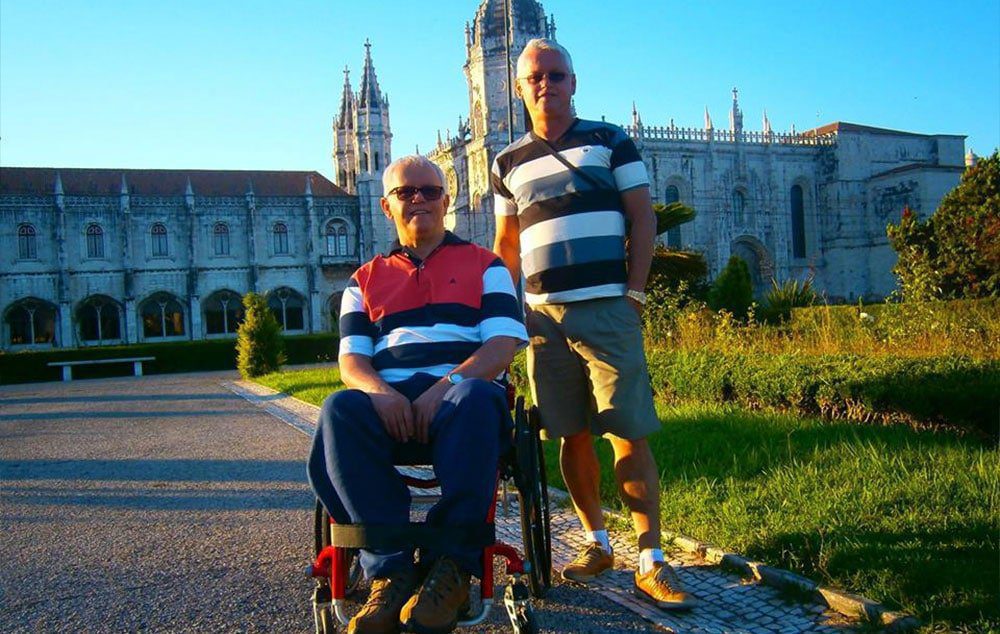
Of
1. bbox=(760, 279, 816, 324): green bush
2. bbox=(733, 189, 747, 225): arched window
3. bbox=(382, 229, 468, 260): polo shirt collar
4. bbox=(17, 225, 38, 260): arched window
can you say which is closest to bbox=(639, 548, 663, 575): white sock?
bbox=(382, 229, 468, 260): polo shirt collar

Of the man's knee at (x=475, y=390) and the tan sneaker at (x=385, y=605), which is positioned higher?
the man's knee at (x=475, y=390)

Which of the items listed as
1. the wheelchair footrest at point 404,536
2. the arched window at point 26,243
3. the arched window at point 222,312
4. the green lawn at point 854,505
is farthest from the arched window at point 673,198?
the wheelchair footrest at point 404,536

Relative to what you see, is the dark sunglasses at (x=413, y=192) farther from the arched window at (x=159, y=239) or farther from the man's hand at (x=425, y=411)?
the arched window at (x=159, y=239)

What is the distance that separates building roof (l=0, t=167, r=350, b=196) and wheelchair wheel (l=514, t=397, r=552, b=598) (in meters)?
39.9

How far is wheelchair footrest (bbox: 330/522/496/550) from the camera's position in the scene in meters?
2.51

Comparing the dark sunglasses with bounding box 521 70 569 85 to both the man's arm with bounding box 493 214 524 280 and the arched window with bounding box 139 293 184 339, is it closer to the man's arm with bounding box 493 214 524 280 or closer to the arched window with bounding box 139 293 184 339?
the man's arm with bounding box 493 214 524 280

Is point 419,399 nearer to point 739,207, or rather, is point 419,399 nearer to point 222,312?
point 222,312

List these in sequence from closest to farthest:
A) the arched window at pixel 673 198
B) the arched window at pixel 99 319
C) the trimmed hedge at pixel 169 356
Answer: the trimmed hedge at pixel 169 356, the arched window at pixel 99 319, the arched window at pixel 673 198

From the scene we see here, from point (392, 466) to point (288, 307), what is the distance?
39.7m

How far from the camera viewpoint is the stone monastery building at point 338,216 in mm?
37781

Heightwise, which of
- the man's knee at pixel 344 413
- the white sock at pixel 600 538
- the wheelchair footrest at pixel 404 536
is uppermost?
the man's knee at pixel 344 413

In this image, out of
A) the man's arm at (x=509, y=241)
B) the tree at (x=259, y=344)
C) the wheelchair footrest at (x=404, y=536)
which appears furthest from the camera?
the tree at (x=259, y=344)

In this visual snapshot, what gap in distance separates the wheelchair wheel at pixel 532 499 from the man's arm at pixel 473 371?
154 mm

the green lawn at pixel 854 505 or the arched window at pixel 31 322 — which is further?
the arched window at pixel 31 322
